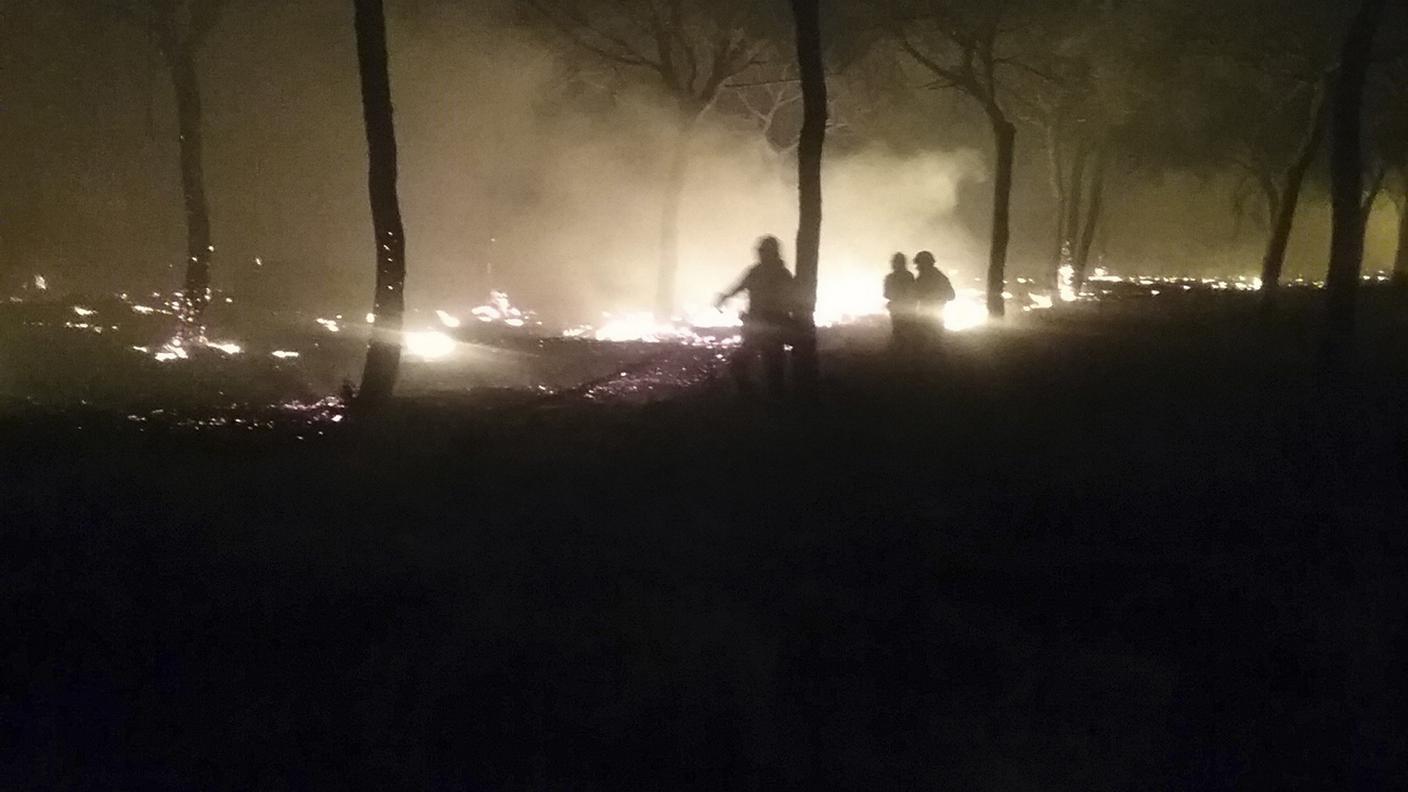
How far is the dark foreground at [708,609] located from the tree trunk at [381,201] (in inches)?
58.6

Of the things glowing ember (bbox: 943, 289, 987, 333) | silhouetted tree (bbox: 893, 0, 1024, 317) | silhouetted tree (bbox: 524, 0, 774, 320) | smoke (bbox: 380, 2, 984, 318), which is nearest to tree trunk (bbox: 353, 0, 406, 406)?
glowing ember (bbox: 943, 289, 987, 333)

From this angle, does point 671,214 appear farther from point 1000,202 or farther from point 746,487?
point 746,487

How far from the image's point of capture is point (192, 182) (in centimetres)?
1858

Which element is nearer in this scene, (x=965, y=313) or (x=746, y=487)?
(x=746, y=487)

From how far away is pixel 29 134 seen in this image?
29906 mm

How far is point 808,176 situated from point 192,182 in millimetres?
10705

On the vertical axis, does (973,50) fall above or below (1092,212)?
above

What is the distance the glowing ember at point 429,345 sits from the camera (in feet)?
58.4

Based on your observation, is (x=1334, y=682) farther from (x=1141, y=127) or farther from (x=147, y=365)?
(x=1141, y=127)

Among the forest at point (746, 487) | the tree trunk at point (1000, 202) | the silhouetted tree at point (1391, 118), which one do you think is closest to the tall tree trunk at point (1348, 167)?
the forest at point (746, 487)

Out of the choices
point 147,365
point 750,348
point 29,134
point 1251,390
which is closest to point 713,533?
point 750,348

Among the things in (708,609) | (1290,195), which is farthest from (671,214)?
(708,609)

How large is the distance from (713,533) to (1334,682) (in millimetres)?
3393

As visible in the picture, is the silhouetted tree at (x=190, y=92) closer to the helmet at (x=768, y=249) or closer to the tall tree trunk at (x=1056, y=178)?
the helmet at (x=768, y=249)
